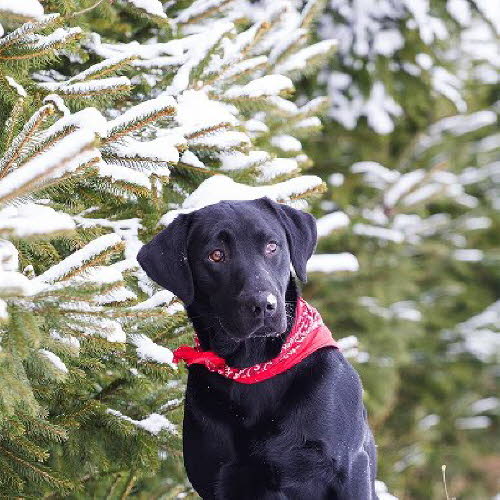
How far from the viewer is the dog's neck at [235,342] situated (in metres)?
2.97

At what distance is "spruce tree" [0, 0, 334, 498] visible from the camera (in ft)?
7.75

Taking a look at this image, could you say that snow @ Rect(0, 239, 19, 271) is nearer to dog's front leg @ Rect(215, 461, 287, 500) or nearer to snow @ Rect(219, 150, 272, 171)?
dog's front leg @ Rect(215, 461, 287, 500)

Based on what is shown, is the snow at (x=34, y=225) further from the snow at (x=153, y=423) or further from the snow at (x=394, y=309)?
the snow at (x=394, y=309)

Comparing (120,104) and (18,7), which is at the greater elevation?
(18,7)

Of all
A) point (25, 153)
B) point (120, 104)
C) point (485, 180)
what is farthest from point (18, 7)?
point (485, 180)

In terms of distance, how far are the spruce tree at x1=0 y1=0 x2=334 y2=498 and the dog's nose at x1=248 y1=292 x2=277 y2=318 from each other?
282mm

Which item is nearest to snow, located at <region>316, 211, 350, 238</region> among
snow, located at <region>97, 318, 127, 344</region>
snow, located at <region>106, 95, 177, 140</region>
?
snow, located at <region>106, 95, 177, 140</region>

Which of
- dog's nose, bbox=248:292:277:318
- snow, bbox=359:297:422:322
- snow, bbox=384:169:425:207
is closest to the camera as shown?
dog's nose, bbox=248:292:277:318

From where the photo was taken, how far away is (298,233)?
3201mm

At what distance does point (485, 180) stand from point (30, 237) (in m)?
8.36

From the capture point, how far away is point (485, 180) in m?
9.74

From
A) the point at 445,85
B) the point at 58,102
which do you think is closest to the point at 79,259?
the point at 58,102

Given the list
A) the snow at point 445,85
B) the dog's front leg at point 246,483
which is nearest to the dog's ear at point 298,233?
the dog's front leg at point 246,483

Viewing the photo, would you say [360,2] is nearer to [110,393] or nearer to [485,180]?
[485,180]
